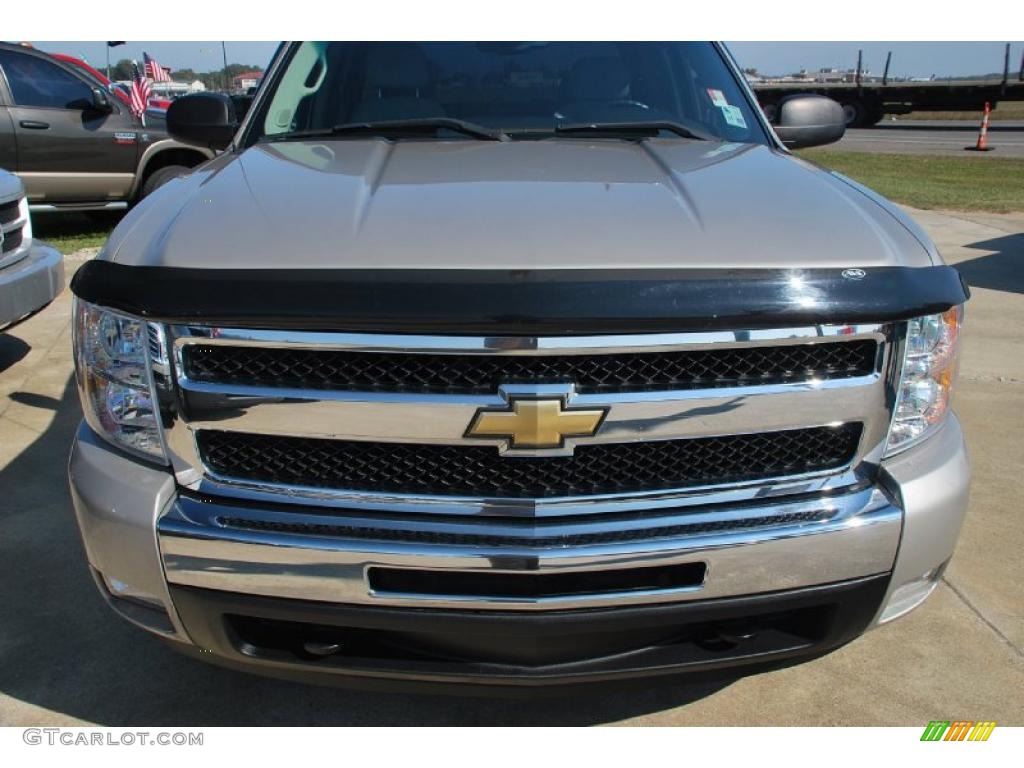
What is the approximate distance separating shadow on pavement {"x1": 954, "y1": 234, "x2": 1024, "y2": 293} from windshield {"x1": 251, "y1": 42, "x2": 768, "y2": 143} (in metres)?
5.11

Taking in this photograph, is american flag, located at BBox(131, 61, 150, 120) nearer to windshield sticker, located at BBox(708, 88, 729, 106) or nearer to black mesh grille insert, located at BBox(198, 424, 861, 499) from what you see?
windshield sticker, located at BBox(708, 88, 729, 106)

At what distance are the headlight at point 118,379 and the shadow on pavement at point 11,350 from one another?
367 centimetres

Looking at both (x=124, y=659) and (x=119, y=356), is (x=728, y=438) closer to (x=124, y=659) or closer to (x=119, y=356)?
(x=119, y=356)

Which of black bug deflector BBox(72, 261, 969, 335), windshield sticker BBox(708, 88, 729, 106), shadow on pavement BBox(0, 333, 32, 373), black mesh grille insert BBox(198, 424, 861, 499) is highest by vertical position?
windshield sticker BBox(708, 88, 729, 106)

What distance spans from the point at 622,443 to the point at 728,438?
23cm

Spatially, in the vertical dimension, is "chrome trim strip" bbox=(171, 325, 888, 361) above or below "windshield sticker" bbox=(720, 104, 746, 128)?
below

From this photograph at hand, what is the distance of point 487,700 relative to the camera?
8.03ft

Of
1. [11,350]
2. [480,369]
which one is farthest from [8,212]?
[480,369]

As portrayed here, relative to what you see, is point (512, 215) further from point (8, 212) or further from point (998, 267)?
point (998, 267)

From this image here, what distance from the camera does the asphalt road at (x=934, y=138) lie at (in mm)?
20875

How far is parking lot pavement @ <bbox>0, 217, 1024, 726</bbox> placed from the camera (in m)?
2.40

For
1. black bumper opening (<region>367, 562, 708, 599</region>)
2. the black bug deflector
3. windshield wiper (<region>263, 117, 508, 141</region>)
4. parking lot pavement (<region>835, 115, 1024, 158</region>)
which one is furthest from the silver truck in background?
parking lot pavement (<region>835, 115, 1024, 158</region>)

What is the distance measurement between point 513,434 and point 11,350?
4.82 metres

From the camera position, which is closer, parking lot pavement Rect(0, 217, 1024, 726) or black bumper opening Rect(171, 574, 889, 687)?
Result: black bumper opening Rect(171, 574, 889, 687)
